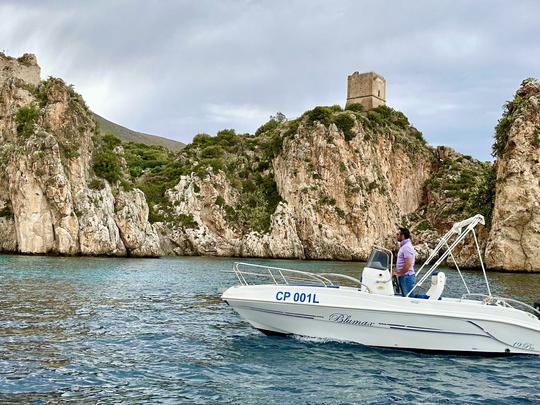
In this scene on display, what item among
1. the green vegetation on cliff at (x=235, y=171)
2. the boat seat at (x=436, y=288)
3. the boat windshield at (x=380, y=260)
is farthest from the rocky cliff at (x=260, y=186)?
the boat windshield at (x=380, y=260)

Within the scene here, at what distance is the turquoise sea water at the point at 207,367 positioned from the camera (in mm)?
8758

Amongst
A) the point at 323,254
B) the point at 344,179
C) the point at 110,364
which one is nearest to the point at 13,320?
the point at 110,364

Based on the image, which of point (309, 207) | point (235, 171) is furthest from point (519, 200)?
point (235, 171)

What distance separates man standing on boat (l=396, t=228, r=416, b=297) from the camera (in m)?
12.8

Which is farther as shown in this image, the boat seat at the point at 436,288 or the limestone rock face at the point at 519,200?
the limestone rock face at the point at 519,200

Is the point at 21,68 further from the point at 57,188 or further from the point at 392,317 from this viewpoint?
the point at 392,317

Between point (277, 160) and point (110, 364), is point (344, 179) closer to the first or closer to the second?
point (277, 160)

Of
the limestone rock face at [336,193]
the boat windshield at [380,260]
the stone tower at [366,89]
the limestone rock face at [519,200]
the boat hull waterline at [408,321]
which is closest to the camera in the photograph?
the boat hull waterline at [408,321]

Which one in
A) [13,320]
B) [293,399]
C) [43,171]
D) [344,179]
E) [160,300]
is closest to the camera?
[293,399]

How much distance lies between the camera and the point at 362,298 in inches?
482

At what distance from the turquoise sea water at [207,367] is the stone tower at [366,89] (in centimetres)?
8782

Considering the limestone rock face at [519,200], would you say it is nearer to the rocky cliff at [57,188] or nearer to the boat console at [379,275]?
the rocky cliff at [57,188]

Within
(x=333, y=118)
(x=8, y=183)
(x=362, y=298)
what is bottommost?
(x=362, y=298)

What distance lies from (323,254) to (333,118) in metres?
22.8
